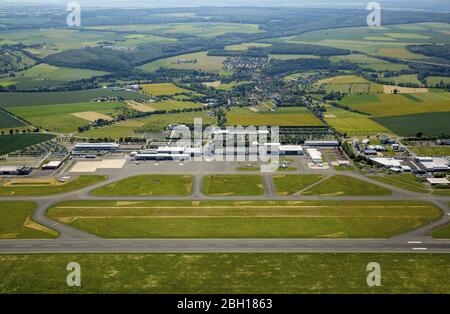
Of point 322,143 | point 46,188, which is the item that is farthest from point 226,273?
point 322,143

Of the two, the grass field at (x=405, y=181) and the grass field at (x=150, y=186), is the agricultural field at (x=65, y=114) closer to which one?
the grass field at (x=150, y=186)

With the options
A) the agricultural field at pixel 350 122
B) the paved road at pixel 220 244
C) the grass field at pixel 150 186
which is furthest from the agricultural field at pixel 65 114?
the agricultural field at pixel 350 122

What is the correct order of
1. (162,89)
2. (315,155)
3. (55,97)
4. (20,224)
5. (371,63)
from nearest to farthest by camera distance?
(20,224)
(315,155)
(55,97)
(162,89)
(371,63)

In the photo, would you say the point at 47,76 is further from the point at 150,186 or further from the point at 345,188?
the point at 345,188

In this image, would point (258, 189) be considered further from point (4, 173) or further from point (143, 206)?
point (4, 173)

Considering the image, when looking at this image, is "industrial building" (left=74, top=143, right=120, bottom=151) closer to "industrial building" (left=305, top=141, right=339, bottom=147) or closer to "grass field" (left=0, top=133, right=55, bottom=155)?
"grass field" (left=0, top=133, right=55, bottom=155)

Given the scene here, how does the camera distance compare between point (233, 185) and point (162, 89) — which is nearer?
point (233, 185)
